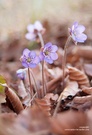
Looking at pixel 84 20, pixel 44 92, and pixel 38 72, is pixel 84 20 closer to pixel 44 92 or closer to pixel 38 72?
pixel 38 72

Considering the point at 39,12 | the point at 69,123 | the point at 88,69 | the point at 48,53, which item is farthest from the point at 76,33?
the point at 39,12

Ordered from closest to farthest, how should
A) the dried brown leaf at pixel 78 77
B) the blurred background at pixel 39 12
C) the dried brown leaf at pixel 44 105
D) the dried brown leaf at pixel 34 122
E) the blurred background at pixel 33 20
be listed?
the dried brown leaf at pixel 34 122
the dried brown leaf at pixel 44 105
the dried brown leaf at pixel 78 77
the blurred background at pixel 33 20
the blurred background at pixel 39 12

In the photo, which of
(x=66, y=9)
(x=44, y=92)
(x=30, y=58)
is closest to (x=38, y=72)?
(x=44, y=92)

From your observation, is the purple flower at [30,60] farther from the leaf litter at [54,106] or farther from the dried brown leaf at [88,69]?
the dried brown leaf at [88,69]

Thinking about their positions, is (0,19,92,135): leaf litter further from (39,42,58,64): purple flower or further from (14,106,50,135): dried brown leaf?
(39,42,58,64): purple flower

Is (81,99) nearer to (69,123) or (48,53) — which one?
(48,53)

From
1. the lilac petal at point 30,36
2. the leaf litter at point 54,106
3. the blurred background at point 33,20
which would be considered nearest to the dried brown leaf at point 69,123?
the leaf litter at point 54,106

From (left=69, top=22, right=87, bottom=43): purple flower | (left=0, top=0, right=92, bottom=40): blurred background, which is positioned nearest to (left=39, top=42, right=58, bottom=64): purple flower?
(left=69, top=22, right=87, bottom=43): purple flower
